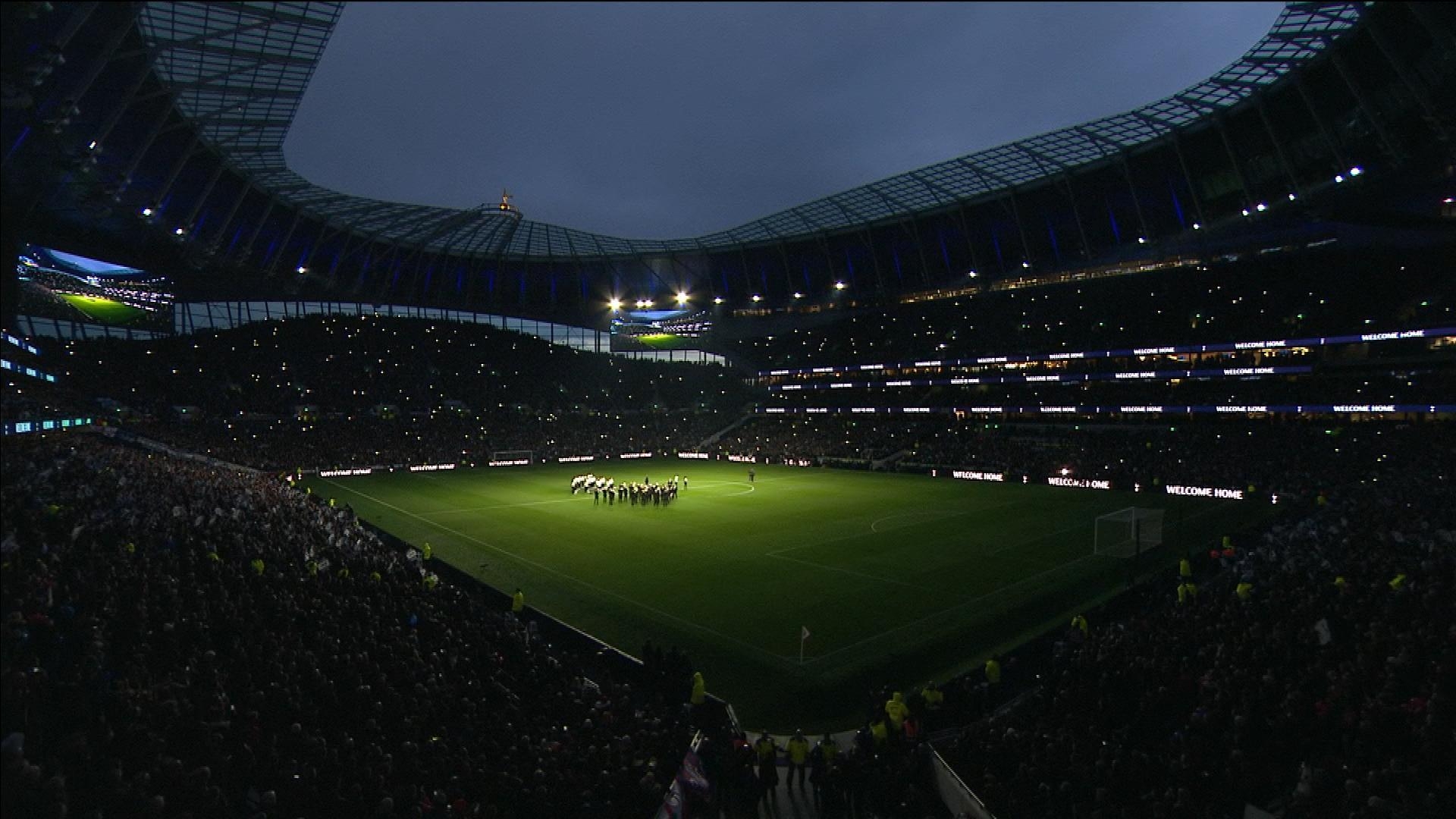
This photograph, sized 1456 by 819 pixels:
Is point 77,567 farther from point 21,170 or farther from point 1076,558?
point 1076,558

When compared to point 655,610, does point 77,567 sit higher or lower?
higher

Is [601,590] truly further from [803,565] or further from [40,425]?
[40,425]

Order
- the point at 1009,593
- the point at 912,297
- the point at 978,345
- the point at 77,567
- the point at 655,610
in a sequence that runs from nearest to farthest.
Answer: the point at 77,567 → the point at 655,610 → the point at 1009,593 → the point at 978,345 → the point at 912,297

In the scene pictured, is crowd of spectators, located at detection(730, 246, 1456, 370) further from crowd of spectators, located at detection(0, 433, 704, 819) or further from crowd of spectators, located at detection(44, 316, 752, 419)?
crowd of spectators, located at detection(0, 433, 704, 819)

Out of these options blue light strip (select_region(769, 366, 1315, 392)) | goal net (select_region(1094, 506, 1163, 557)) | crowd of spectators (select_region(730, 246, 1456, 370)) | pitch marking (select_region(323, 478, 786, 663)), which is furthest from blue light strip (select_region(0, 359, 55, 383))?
crowd of spectators (select_region(730, 246, 1456, 370))

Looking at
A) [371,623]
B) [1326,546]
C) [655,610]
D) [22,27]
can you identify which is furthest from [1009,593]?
[22,27]

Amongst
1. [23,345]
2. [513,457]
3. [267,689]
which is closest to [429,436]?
[513,457]

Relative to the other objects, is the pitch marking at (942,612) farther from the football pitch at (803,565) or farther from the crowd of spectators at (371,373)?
the crowd of spectators at (371,373)

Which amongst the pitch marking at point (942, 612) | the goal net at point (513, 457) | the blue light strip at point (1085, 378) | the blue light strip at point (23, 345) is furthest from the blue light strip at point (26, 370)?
the blue light strip at point (1085, 378)
